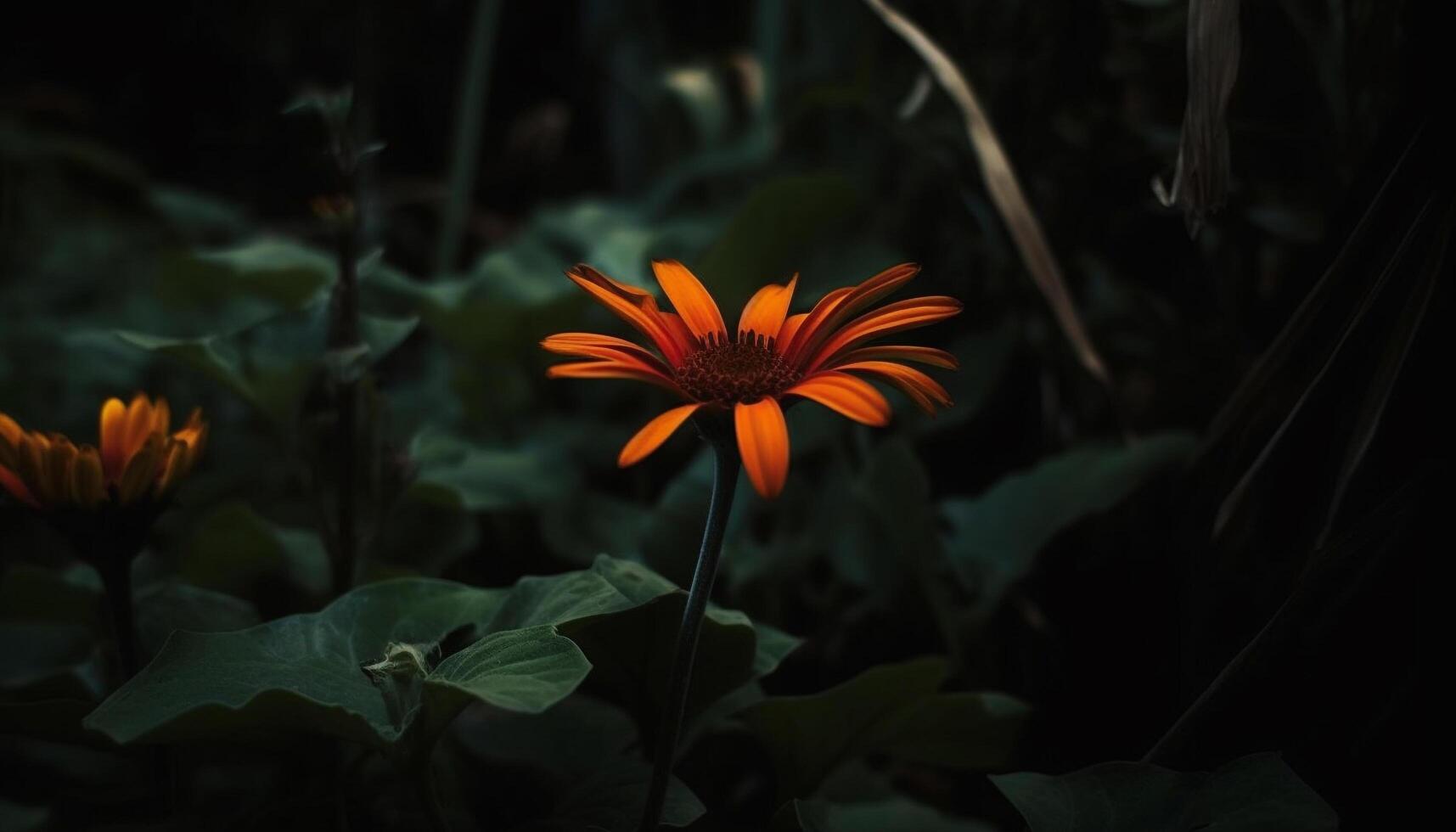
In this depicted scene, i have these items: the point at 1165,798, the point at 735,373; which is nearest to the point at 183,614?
the point at 735,373

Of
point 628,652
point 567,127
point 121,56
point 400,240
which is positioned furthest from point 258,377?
point 121,56

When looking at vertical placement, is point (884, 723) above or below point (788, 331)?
below

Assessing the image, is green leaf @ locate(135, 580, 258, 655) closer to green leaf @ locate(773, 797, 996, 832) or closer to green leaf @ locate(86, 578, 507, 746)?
green leaf @ locate(86, 578, 507, 746)

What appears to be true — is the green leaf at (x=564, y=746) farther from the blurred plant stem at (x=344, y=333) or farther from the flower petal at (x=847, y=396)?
the flower petal at (x=847, y=396)

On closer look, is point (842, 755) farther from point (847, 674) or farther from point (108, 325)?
point (108, 325)

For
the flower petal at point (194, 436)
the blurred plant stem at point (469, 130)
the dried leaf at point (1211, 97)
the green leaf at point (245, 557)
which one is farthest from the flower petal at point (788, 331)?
the blurred plant stem at point (469, 130)

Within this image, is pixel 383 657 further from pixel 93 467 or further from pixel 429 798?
pixel 93 467
